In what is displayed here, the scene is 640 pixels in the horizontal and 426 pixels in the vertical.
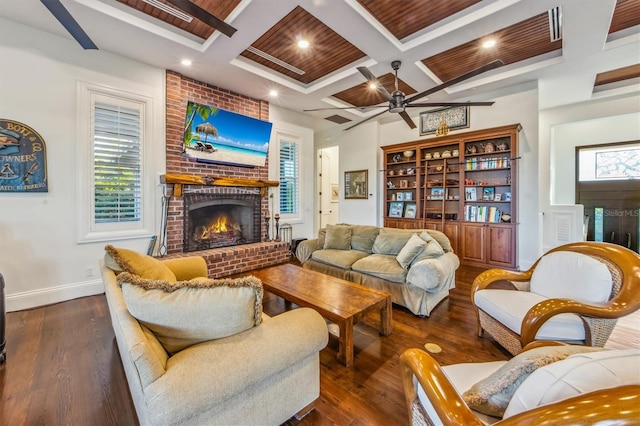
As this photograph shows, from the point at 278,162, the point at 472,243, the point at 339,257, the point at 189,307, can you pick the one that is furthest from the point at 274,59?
the point at 472,243

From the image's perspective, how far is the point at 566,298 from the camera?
1872mm

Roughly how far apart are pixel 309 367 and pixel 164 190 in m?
3.46

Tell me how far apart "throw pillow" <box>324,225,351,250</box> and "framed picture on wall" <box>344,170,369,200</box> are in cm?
239

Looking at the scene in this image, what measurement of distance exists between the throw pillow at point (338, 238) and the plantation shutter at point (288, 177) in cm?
175

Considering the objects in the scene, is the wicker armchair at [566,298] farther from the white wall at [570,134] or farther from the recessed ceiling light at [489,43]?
the white wall at [570,134]

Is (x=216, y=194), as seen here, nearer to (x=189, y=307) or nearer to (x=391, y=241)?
(x=391, y=241)

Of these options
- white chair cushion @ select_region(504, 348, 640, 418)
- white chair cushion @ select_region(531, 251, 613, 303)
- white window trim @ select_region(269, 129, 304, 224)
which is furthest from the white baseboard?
white chair cushion @ select_region(531, 251, 613, 303)

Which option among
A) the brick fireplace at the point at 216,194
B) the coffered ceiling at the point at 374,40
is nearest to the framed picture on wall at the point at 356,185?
the coffered ceiling at the point at 374,40

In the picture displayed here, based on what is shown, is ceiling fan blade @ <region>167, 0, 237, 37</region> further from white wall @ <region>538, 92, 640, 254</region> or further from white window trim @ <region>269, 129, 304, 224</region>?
white wall @ <region>538, 92, 640, 254</region>

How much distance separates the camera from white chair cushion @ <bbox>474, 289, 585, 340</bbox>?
166 centimetres

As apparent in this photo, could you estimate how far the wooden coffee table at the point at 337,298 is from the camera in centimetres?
193

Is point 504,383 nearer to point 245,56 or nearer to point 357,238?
point 357,238

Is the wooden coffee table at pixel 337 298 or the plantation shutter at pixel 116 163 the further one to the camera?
the plantation shutter at pixel 116 163

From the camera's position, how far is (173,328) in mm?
1145
